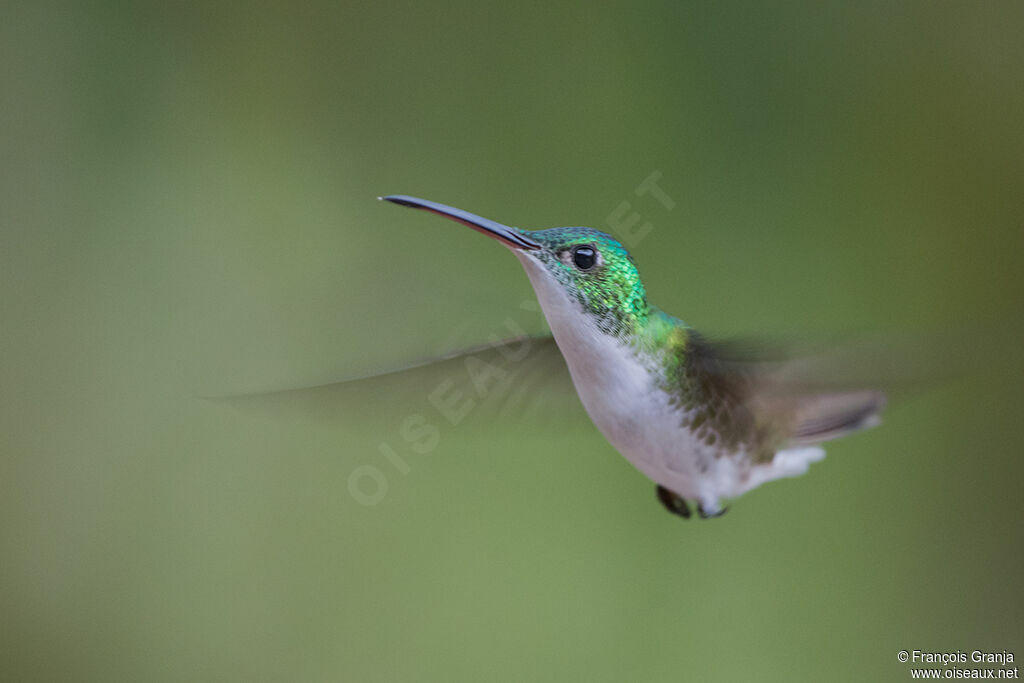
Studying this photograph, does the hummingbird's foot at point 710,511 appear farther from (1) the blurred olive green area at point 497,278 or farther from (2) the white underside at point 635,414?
(1) the blurred olive green area at point 497,278

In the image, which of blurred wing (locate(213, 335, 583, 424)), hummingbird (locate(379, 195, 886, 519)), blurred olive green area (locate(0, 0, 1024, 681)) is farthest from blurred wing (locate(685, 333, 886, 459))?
blurred olive green area (locate(0, 0, 1024, 681))

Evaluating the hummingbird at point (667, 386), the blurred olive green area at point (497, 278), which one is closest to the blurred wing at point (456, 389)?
the hummingbird at point (667, 386)

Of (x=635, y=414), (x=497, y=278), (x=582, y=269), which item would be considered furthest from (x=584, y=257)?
(x=497, y=278)

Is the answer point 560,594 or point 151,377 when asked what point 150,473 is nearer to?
point 151,377

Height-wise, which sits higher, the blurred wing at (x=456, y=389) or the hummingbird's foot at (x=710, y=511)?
the blurred wing at (x=456, y=389)

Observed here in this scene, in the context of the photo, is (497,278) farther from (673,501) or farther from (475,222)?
(475,222)

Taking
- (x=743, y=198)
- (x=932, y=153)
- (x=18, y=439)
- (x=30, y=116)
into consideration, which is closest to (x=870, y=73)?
(x=932, y=153)

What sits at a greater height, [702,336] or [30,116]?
[30,116]

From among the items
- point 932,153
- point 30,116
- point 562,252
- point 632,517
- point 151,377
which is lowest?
point 562,252
